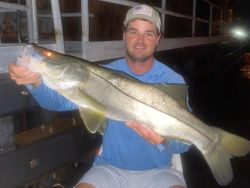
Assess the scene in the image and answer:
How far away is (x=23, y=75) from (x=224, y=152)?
1.76 meters

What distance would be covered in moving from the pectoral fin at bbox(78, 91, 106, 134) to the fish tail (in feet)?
3.16

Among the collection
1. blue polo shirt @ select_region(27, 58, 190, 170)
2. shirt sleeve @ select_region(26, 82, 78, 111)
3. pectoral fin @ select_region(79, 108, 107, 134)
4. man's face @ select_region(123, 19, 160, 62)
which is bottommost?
blue polo shirt @ select_region(27, 58, 190, 170)

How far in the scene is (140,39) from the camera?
3.82 meters

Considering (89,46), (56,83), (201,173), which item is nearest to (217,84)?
(201,173)

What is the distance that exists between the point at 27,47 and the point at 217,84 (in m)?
11.4

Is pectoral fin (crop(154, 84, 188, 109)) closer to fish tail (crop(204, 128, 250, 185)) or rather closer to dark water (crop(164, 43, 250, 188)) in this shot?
fish tail (crop(204, 128, 250, 185))

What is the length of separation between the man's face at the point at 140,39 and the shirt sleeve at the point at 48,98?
0.76 metres

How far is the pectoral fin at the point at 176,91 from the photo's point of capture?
11.1ft

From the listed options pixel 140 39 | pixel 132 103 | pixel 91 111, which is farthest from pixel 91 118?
pixel 140 39

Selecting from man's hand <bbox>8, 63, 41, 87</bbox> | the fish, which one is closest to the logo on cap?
the fish

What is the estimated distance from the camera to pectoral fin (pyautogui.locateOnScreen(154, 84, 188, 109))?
11.1 ft

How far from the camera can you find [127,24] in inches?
157

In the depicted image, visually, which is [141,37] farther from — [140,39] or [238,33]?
[238,33]

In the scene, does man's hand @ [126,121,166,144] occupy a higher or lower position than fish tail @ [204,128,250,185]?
higher
